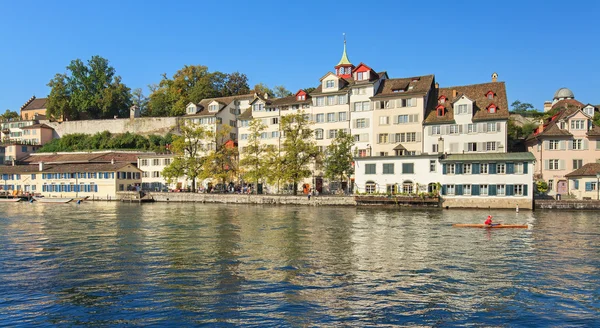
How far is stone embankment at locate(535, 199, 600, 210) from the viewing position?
52.4m

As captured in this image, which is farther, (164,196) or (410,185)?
(164,196)

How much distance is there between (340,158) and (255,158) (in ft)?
46.5

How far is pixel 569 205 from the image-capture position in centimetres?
5284

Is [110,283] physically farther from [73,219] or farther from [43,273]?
[73,219]

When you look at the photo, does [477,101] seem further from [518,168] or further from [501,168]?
[518,168]

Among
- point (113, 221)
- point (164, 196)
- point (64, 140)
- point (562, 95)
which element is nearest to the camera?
point (113, 221)

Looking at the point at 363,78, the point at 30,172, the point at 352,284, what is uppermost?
the point at 363,78

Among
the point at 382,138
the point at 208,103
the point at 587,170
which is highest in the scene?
the point at 208,103

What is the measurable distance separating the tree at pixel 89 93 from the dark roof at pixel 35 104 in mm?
22634

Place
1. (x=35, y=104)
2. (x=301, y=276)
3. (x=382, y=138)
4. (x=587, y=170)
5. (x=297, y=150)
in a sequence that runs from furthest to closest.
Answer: (x=35, y=104)
(x=382, y=138)
(x=297, y=150)
(x=587, y=170)
(x=301, y=276)

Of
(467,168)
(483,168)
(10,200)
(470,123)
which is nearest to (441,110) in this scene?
(470,123)

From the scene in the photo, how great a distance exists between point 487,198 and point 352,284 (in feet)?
134

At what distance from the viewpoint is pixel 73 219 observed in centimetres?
4841

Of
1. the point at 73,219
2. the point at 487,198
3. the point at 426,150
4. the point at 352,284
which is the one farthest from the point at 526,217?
the point at 73,219
